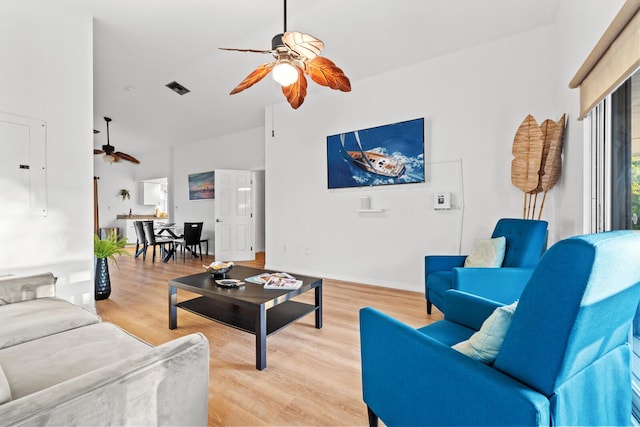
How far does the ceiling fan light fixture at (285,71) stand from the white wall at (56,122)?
2.16 m

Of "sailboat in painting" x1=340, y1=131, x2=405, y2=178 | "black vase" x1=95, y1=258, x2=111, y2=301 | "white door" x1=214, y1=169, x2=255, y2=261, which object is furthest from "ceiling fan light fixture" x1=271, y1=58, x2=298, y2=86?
"white door" x1=214, y1=169, x2=255, y2=261

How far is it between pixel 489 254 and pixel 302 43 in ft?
7.20

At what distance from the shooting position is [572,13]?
2.33 metres

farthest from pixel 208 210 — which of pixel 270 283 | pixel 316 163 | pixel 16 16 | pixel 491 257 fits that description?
pixel 491 257

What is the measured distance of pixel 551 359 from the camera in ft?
2.34

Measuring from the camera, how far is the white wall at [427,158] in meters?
3.16

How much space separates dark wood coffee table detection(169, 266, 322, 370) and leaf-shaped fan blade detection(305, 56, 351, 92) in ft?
5.34

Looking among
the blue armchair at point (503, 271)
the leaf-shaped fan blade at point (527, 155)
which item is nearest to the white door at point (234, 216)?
the blue armchair at point (503, 271)

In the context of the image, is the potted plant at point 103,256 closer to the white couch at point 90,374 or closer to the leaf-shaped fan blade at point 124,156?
the white couch at point 90,374

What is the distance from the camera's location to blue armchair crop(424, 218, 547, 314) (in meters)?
2.11

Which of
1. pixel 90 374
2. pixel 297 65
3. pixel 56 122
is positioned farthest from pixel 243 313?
pixel 56 122

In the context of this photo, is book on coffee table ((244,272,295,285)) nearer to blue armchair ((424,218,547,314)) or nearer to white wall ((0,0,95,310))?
blue armchair ((424,218,547,314))

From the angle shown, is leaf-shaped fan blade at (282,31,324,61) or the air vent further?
the air vent

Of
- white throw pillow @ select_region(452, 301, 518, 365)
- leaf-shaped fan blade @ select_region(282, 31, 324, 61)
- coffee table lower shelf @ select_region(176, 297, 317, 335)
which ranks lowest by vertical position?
coffee table lower shelf @ select_region(176, 297, 317, 335)
